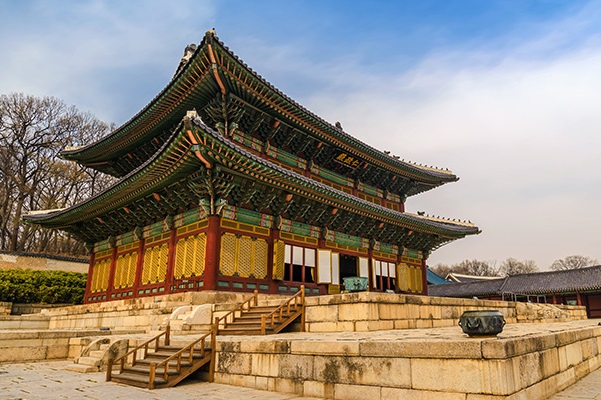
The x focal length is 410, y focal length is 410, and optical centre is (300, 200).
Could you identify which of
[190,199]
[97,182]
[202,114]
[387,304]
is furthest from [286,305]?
[97,182]

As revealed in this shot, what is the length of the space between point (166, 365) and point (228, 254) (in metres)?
8.72

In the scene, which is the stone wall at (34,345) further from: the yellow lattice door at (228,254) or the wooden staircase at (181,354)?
the yellow lattice door at (228,254)

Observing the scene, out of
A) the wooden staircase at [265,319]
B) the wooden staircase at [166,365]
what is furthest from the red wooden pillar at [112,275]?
the wooden staircase at [166,365]

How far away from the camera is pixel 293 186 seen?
17.3 metres

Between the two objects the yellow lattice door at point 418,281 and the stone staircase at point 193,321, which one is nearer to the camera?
the stone staircase at point 193,321

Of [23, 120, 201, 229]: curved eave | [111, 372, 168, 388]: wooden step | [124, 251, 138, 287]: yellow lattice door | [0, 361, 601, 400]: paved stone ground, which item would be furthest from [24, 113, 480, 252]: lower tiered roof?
[0, 361, 601, 400]: paved stone ground

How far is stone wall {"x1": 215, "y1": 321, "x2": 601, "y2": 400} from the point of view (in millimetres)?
5254

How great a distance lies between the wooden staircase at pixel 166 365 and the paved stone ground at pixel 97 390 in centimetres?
18

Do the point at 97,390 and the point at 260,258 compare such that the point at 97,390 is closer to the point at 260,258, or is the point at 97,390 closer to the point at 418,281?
the point at 260,258

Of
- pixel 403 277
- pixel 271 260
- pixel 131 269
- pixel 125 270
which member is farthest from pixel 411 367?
pixel 403 277

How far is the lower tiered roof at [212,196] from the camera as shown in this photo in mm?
14781

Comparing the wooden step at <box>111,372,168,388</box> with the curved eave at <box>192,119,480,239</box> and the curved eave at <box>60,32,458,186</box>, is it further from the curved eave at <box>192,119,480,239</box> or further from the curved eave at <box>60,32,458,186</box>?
the curved eave at <box>60,32,458,186</box>

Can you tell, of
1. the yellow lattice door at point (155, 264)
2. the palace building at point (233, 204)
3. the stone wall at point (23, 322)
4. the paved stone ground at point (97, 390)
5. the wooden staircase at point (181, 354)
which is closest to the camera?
the paved stone ground at point (97, 390)

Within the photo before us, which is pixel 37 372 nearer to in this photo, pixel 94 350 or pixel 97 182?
pixel 94 350
